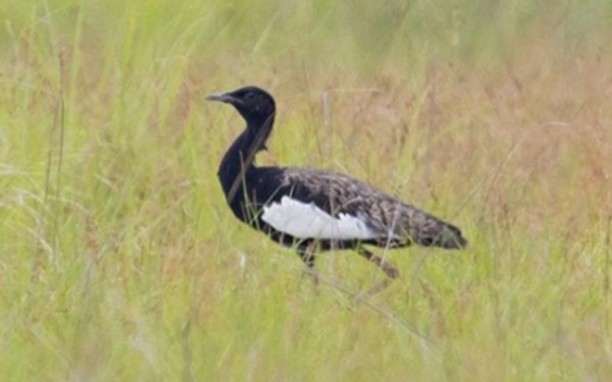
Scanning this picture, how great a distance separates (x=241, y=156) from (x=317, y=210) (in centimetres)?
30

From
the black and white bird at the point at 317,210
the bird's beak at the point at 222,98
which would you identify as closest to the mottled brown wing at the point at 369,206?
the black and white bird at the point at 317,210

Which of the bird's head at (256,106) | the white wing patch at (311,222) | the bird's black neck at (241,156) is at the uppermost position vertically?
the bird's head at (256,106)

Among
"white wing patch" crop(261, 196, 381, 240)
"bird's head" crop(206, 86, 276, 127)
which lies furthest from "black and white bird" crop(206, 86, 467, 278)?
"bird's head" crop(206, 86, 276, 127)

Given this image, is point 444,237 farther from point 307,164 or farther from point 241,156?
point 307,164

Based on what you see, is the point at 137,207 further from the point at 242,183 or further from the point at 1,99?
the point at 1,99

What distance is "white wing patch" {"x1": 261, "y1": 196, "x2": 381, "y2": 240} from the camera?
6.35 metres

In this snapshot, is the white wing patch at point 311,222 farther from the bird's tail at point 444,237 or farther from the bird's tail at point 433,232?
the bird's tail at point 444,237

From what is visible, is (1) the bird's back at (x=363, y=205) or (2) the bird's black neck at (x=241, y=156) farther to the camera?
(2) the bird's black neck at (x=241, y=156)

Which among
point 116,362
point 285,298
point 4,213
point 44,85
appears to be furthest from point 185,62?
point 116,362

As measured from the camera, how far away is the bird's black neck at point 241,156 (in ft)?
21.9

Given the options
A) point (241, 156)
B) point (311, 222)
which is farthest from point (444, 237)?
point (241, 156)

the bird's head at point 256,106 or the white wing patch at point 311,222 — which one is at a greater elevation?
the bird's head at point 256,106

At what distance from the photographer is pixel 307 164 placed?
23.4 feet

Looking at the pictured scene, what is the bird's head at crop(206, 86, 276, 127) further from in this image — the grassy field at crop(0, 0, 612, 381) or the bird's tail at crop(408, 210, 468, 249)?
the bird's tail at crop(408, 210, 468, 249)
